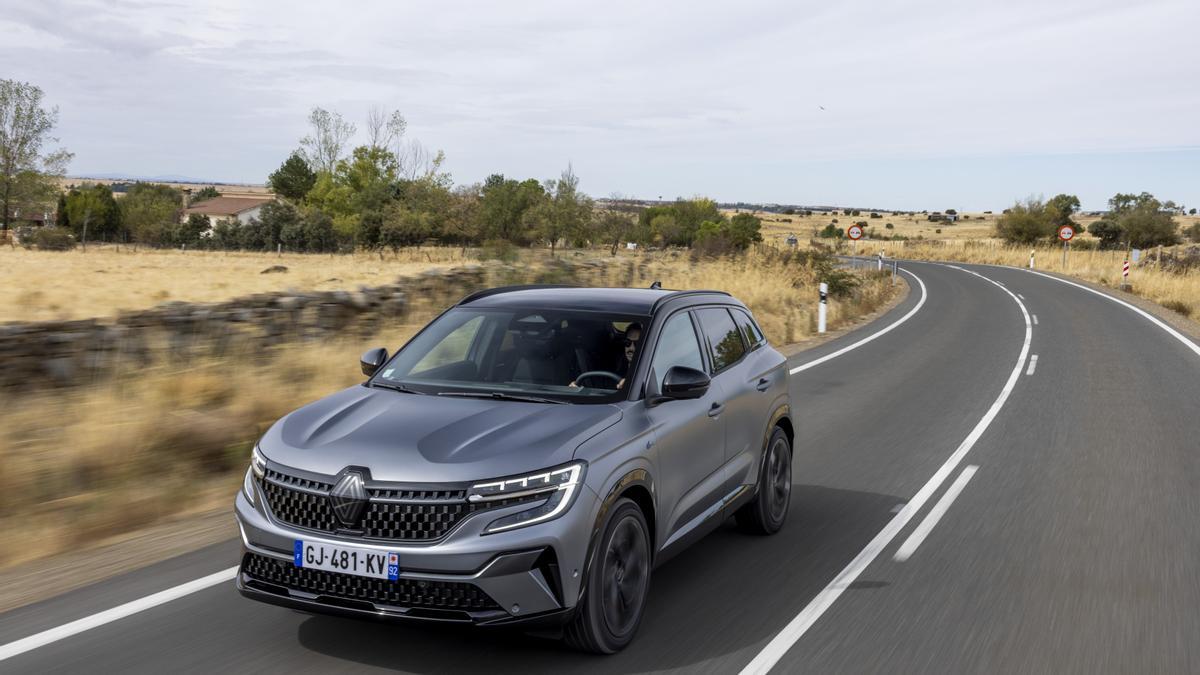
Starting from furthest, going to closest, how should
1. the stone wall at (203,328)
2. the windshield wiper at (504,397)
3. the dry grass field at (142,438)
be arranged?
the stone wall at (203,328), the dry grass field at (142,438), the windshield wiper at (504,397)

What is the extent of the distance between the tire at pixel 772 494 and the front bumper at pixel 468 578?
2486mm

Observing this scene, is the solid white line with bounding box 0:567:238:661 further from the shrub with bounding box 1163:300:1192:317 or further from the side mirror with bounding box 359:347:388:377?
the shrub with bounding box 1163:300:1192:317

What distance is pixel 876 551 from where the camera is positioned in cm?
643

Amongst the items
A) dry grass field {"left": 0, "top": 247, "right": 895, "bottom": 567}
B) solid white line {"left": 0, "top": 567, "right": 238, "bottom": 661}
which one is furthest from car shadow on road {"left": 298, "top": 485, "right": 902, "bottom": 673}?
dry grass field {"left": 0, "top": 247, "right": 895, "bottom": 567}

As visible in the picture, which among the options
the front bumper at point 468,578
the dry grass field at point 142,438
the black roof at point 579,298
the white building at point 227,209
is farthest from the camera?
the white building at point 227,209

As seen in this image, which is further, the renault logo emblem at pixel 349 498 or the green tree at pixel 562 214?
the green tree at pixel 562 214

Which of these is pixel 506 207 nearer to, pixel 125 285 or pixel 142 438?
pixel 125 285

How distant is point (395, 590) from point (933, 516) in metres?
4.66

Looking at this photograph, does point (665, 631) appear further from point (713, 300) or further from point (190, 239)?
point (190, 239)

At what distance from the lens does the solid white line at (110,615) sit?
4473 mm

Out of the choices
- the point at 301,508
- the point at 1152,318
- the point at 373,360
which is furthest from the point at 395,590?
the point at 1152,318

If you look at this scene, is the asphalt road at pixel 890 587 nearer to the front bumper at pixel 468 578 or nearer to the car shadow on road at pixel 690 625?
the car shadow on road at pixel 690 625

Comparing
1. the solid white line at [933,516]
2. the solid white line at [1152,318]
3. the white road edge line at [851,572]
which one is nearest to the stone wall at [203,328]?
the white road edge line at [851,572]

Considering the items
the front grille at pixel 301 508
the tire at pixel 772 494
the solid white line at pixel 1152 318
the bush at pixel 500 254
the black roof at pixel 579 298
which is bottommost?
the solid white line at pixel 1152 318
